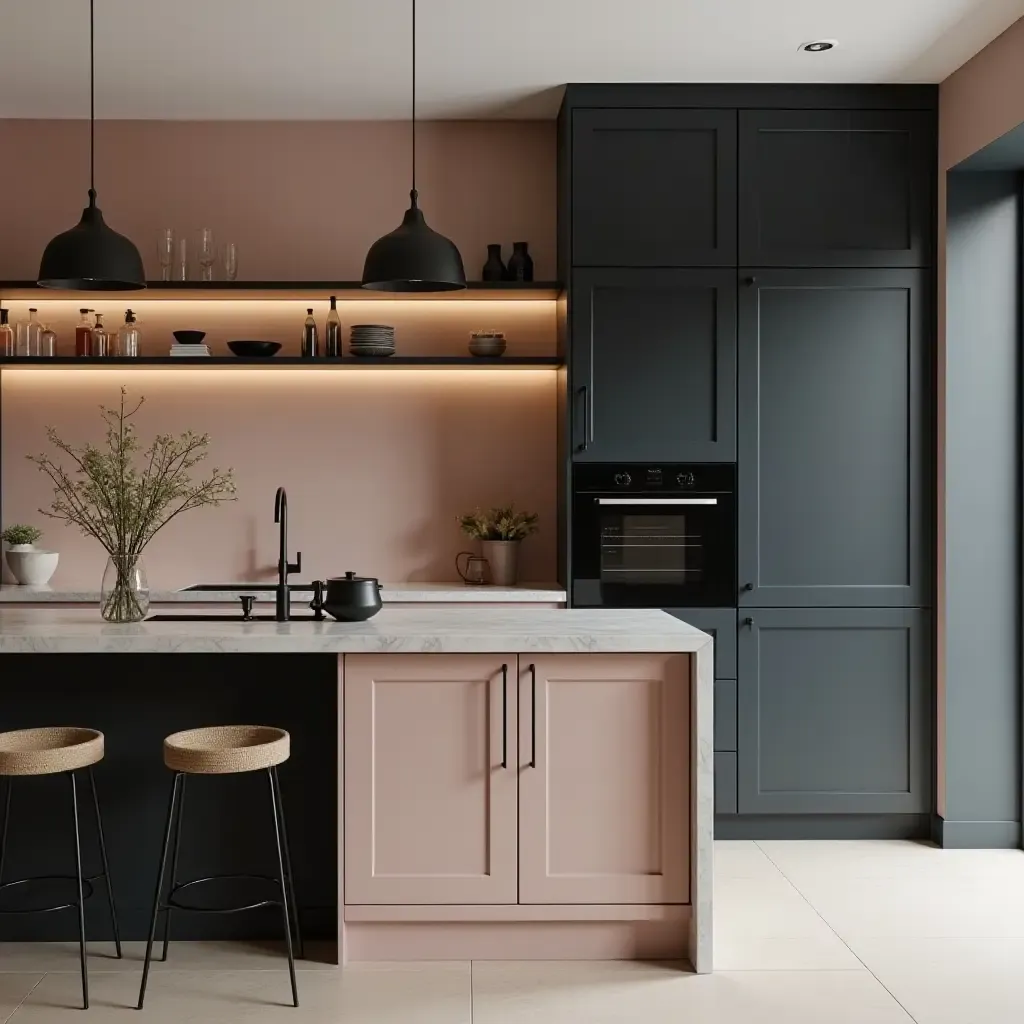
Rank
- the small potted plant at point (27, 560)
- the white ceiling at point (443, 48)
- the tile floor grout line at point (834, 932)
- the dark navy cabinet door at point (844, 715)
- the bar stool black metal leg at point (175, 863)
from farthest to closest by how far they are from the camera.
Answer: the small potted plant at point (27, 560) < the dark navy cabinet door at point (844, 715) < the white ceiling at point (443, 48) < the bar stool black metal leg at point (175, 863) < the tile floor grout line at point (834, 932)

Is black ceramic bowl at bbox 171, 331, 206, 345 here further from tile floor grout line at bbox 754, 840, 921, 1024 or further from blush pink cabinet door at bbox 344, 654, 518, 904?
tile floor grout line at bbox 754, 840, 921, 1024

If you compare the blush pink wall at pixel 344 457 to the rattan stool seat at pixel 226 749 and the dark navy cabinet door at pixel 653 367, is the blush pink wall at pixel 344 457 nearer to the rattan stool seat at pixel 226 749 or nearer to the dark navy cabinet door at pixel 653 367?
the dark navy cabinet door at pixel 653 367

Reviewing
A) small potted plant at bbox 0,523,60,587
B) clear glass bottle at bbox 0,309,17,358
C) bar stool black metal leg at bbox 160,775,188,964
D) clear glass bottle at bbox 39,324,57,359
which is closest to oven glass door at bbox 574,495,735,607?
bar stool black metal leg at bbox 160,775,188,964

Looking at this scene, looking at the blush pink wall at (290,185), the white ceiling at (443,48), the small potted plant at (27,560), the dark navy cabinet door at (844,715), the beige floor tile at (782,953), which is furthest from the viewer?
the blush pink wall at (290,185)

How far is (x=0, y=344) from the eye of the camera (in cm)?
477

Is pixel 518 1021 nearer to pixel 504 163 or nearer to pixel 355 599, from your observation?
pixel 355 599

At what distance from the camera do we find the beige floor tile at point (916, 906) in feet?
11.4

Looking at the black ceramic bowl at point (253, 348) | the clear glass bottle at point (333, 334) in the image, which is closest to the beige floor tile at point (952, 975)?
the clear glass bottle at point (333, 334)

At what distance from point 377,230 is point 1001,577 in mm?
2926

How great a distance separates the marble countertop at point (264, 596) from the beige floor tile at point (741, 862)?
1.11 m

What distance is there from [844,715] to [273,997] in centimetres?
248

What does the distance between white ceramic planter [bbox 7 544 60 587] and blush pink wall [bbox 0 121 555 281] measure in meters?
1.21

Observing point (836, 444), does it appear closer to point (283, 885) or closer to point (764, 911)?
point (764, 911)

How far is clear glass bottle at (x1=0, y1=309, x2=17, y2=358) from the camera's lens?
4770mm
